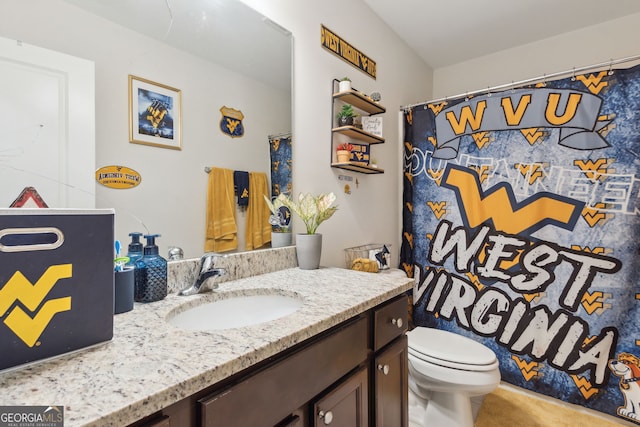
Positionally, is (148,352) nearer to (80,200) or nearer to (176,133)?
(80,200)

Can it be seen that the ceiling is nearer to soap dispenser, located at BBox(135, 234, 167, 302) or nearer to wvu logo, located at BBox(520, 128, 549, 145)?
wvu logo, located at BBox(520, 128, 549, 145)

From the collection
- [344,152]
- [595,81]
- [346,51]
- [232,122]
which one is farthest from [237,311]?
[595,81]

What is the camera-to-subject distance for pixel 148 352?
0.58m

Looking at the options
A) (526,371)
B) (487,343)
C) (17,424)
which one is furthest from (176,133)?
(526,371)

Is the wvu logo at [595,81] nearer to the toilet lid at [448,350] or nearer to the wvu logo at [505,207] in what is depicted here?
the wvu logo at [505,207]

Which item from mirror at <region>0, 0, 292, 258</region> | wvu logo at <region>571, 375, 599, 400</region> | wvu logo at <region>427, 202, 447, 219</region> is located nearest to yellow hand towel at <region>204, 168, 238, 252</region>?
mirror at <region>0, 0, 292, 258</region>

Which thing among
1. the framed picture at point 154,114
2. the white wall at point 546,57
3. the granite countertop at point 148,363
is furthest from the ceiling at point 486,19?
the granite countertop at point 148,363

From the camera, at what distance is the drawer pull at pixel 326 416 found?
782 mm

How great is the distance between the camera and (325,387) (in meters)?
0.81

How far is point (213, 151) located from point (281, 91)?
1.58 feet

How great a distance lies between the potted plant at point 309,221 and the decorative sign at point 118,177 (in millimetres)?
598

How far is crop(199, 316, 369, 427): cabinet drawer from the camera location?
0.57 metres

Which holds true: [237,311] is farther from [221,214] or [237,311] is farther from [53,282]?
[53,282]

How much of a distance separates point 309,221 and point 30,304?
1.03 metres
